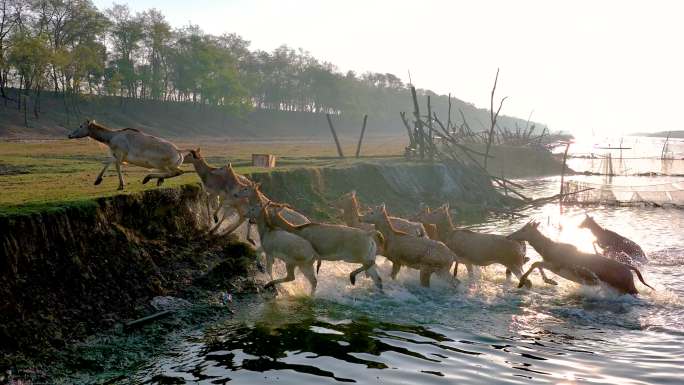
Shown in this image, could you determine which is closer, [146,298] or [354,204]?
[146,298]

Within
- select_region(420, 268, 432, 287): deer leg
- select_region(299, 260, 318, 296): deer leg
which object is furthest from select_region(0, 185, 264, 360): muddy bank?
select_region(420, 268, 432, 287): deer leg

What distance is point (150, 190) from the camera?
13.2 metres

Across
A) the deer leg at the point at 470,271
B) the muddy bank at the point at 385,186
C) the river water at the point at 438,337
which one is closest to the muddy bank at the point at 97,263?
the river water at the point at 438,337

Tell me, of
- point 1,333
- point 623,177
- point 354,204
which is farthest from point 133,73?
point 1,333

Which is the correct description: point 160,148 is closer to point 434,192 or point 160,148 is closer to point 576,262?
point 576,262

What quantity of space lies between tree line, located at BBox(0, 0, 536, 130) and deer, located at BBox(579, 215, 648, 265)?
49546 millimetres

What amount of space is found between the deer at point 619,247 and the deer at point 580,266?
2.93 meters

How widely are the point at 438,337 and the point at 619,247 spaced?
934 centimetres

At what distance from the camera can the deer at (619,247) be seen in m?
16.7

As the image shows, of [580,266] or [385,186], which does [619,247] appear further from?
[385,186]

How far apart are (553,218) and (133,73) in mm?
65867

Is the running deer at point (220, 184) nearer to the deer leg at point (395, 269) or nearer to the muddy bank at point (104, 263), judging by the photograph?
the muddy bank at point (104, 263)

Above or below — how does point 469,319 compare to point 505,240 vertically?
below

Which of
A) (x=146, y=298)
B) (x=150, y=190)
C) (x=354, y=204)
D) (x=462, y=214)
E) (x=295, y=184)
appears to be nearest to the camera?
(x=146, y=298)
